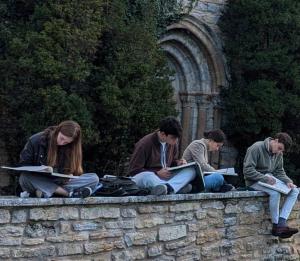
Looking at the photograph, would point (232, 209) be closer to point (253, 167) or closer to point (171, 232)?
point (253, 167)

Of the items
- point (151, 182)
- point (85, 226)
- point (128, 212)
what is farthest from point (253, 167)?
point (85, 226)

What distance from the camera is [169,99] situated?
39.1 feet

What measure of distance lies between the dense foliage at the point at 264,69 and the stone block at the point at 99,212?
8188mm

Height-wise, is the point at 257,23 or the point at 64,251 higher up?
the point at 257,23

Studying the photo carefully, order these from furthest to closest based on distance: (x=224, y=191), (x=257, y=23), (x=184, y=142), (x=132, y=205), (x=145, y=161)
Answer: (x=184, y=142) → (x=257, y=23) → (x=224, y=191) → (x=145, y=161) → (x=132, y=205)

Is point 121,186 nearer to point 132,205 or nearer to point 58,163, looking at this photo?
point 132,205

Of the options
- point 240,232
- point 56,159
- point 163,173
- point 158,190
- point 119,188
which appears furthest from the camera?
point 240,232

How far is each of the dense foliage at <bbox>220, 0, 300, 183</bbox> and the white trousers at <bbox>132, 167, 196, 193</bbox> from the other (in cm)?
706

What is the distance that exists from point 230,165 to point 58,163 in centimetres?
963

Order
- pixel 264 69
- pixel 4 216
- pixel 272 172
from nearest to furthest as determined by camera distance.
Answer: pixel 4 216
pixel 272 172
pixel 264 69

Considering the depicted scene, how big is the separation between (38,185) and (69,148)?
52 cm

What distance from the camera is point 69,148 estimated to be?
6336 mm

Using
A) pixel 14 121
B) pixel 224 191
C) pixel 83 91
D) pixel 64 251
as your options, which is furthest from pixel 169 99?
pixel 64 251

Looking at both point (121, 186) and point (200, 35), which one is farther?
point (200, 35)
